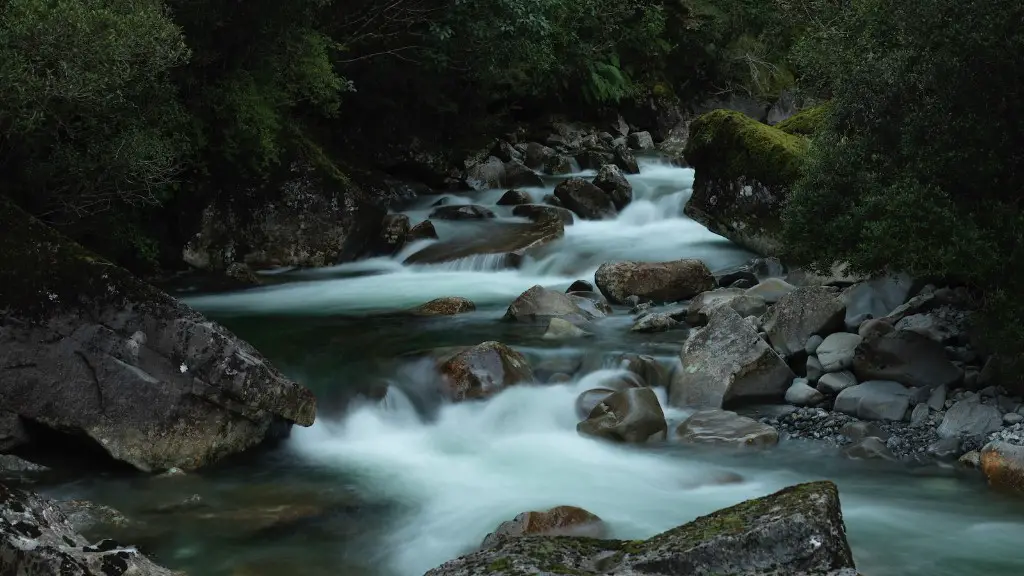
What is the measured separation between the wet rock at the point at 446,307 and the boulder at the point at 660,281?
2.14 m

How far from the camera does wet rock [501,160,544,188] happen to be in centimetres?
2208

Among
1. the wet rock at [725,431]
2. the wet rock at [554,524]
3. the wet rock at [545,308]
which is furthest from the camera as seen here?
the wet rock at [545,308]

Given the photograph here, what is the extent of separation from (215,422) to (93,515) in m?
1.47

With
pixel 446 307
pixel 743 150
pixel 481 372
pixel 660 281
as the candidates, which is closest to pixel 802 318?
pixel 660 281

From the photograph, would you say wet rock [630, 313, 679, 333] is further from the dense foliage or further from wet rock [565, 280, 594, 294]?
the dense foliage

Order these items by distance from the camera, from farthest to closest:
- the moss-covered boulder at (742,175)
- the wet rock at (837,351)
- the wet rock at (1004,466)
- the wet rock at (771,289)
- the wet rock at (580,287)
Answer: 1. the wet rock at (580,287)
2. the moss-covered boulder at (742,175)
3. the wet rock at (771,289)
4. the wet rock at (837,351)
5. the wet rock at (1004,466)

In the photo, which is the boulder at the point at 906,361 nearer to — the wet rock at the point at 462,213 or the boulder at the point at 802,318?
the boulder at the point at 802,318

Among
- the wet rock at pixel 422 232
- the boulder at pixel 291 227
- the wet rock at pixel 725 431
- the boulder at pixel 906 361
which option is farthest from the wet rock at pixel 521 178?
the wet rock at pixel 725 431

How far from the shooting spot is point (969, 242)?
7.83m

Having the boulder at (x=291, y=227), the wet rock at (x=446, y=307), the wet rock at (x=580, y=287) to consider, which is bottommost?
the wet rock at (x=446, y=307)

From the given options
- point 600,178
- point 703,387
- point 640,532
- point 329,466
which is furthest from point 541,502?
point 600,178

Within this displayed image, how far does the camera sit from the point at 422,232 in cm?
1780

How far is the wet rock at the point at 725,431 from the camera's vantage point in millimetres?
8711

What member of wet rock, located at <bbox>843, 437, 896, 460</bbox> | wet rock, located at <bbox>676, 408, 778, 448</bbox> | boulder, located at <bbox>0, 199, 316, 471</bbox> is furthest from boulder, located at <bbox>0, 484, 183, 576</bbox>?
wet rock, located at <bbox>843, 437, 896, 460</bbox>
